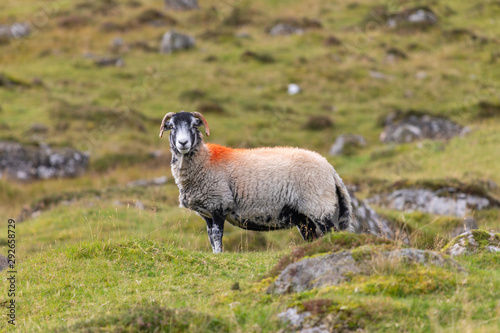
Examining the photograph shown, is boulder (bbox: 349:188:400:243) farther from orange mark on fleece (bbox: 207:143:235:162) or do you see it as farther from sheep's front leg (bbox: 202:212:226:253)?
sheep's front leg (bbox: 202:212:226:253)

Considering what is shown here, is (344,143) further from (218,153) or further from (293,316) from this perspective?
(293,316)

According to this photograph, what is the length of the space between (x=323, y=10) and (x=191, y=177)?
49508mm

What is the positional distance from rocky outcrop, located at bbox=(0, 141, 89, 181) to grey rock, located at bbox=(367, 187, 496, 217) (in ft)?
47.2

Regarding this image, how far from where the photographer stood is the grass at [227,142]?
6848 mm

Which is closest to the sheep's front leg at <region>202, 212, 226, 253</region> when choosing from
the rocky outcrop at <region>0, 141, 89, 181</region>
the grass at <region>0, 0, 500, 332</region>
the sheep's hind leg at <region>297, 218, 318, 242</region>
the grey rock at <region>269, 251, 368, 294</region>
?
the grass at <region>0, 0, 500, 332</region>

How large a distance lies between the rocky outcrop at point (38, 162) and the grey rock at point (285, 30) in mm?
27649

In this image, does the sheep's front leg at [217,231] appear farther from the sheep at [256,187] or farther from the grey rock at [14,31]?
the grey rock at [14,31]

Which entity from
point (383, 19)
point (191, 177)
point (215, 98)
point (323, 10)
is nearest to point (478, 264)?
point (191, 177)

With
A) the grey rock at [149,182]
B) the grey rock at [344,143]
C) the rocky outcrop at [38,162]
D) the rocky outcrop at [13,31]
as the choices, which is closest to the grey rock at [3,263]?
the grey rock at [149,182]

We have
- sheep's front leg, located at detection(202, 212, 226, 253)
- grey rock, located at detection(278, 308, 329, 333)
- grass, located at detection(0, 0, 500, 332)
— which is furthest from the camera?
sheep's front leg, located at detection(202, 212, 226, 253)

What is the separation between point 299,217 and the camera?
11281 millimetres

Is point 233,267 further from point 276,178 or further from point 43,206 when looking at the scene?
point 43,206

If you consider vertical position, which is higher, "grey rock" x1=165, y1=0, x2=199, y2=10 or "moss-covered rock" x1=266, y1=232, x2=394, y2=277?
"grey rock" x1=165, y1=0, x2=199, y2=10

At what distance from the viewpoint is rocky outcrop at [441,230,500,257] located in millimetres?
8898
